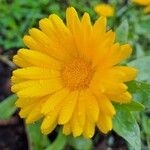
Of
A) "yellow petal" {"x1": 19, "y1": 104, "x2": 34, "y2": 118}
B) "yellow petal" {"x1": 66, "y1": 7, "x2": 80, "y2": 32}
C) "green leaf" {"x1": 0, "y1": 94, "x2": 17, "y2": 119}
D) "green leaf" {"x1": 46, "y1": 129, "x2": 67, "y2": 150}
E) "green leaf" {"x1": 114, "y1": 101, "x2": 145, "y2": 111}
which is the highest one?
"yellow petal" {"x1": 66, "y1": 7, "x2": 80, "y2": 32}

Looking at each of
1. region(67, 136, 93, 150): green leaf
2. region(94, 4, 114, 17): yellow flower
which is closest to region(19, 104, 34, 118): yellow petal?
region(67, 136, 93, 150): green leaf

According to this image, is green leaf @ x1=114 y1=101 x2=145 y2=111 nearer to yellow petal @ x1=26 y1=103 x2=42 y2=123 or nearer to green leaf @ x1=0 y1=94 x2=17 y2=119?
yellow petal @ x1=26 y1=103 x2=42 y2=123

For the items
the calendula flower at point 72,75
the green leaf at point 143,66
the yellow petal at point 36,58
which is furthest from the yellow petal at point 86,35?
the green leaf at point 143,66

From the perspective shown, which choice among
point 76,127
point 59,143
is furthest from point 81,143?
point 76,127

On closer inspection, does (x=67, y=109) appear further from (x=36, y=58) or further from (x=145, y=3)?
(x=145, y=3)

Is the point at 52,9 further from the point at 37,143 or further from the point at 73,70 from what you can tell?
the point at 73,70

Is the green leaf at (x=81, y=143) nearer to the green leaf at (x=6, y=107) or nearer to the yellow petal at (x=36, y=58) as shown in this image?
the green leaf at (x=6, y=107)

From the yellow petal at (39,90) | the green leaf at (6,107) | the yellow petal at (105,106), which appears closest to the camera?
the yellow petal at (105,106)
